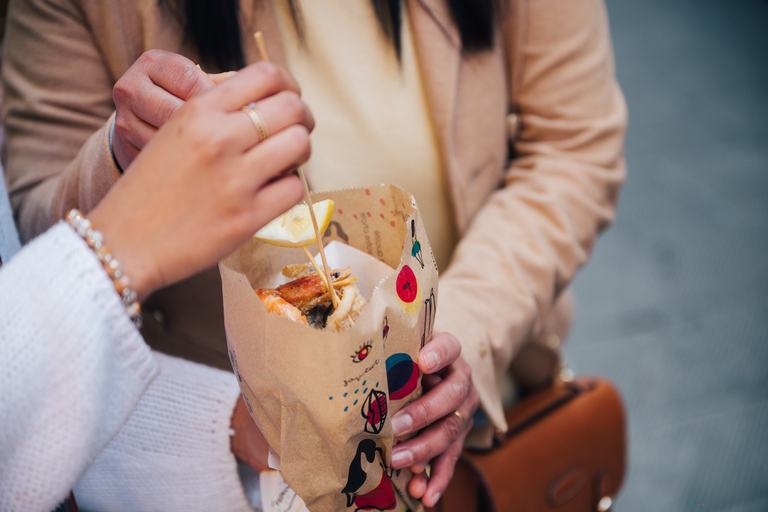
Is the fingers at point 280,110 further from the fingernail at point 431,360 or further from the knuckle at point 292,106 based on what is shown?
the fingernail at point 431,360

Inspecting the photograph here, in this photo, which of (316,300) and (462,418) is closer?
(316,300)

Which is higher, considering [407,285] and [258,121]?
[258,121]

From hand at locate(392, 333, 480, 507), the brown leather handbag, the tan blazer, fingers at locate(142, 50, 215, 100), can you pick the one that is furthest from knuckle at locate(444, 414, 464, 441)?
fingers at locate(142, 50, 215, 100)

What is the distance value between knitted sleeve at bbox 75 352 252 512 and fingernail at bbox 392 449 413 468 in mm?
227

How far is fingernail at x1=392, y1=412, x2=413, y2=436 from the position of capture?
1.86 ft

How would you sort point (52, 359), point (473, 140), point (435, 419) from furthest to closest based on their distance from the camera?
point (473, 140)
point (435, 419)
point (52, 359)

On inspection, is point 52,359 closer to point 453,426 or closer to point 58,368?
point 58,368

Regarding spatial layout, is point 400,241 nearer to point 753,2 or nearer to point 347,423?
point 347,423

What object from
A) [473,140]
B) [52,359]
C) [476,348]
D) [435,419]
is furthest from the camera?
[473,140]

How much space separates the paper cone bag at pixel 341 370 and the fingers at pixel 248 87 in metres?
0.15

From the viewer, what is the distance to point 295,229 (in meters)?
0.54

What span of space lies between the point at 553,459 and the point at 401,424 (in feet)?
1.61

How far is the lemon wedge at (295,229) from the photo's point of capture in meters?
0.53

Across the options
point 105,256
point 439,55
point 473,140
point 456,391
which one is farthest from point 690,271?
point 105,256
